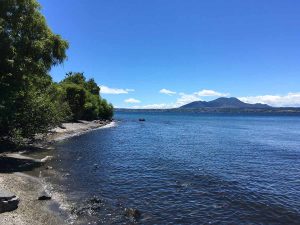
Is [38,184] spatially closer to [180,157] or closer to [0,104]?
[0,104]

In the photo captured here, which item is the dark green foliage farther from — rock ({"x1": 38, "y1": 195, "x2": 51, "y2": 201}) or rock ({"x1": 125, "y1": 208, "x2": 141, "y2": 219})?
rock ({"x1": 125, "y1": 208, "x2": 141, "y2": 219})

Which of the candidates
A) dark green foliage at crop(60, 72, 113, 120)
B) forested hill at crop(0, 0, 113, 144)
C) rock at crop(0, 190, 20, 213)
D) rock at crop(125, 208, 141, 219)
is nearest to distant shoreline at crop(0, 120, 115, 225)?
rock at crop(0, 190, 20, 213)

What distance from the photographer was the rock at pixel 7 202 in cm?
2022

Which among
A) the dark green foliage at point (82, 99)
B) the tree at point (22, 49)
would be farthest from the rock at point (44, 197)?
the dark green foliage at point (82, 99)

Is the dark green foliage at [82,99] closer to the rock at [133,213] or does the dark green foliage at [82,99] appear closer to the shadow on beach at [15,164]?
the shadow on beach at [15,164]

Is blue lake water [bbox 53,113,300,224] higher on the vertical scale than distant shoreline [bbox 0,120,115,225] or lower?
lower

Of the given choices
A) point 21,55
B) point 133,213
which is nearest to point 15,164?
point 21,55

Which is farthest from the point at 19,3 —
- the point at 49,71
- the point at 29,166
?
the point at 29,166

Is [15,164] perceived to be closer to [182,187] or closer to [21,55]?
[21,55]

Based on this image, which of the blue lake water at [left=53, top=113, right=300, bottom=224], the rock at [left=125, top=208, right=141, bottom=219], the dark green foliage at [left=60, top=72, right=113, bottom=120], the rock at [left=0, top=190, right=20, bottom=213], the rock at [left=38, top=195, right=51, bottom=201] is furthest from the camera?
the dark green foliage at [left=60, top=72, right=113, bottom=120]

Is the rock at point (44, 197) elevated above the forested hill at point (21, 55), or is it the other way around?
the forested hill at point (21, 55)

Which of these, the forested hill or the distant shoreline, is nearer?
the distant shoreline

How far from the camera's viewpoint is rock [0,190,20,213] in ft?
66.3

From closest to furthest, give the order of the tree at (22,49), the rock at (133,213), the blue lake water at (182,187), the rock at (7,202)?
1. the rock at (7,202)
2. the rock at (133,213)
3. the blue lake water at (182,187)
4. the tree at (22,49)
